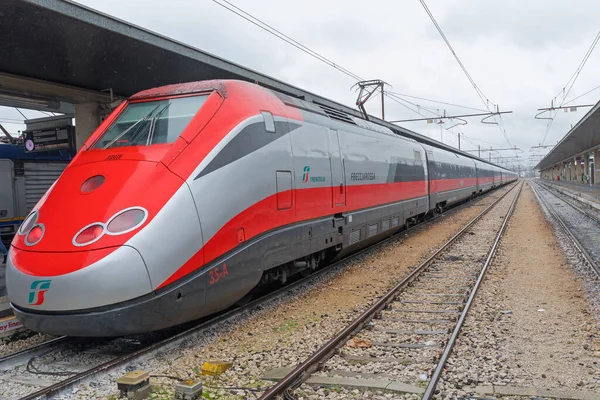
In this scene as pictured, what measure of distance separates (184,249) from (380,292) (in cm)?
409

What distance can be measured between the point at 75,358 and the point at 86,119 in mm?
7773

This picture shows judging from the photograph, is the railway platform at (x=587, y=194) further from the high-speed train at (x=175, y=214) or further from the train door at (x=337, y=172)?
the high-speed train at (x=175, y=214)

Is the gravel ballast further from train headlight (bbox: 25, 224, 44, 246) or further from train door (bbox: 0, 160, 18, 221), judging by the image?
train door (bbox: 0, 160, 18, 221)

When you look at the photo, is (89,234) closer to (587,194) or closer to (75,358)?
(75,358)

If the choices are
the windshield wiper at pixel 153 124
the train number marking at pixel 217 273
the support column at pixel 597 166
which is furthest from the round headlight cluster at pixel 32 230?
the support column at pixel 597 166

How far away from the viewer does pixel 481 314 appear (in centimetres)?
672

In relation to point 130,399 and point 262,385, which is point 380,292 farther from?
point 130,399

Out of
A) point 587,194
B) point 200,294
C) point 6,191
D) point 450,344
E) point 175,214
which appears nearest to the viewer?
point 175,214

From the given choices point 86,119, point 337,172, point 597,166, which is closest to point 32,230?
point 337,172

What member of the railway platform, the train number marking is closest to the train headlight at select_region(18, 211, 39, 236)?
the train number marking

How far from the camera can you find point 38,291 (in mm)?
4516

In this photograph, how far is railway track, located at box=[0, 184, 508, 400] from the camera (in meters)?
4.33

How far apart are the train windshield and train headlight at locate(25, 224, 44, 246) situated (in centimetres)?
138

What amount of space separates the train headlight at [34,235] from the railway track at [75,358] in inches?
44.8
